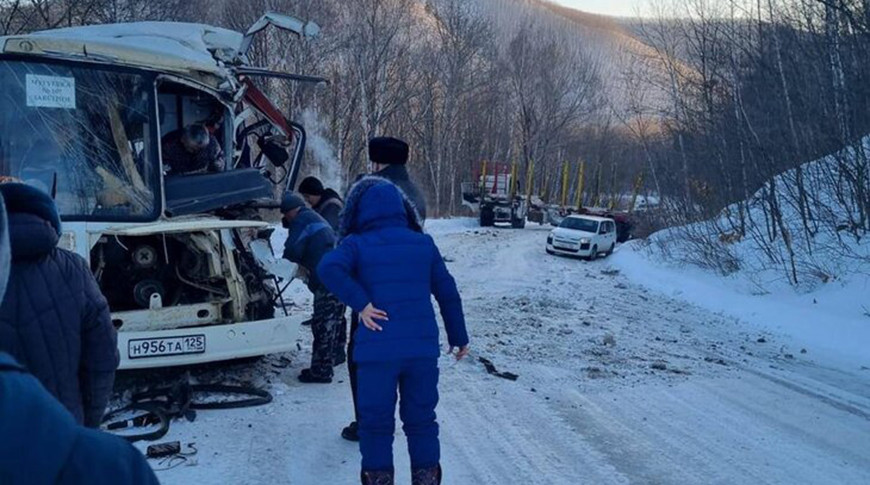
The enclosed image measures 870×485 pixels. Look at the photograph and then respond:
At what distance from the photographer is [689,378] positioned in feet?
26.2

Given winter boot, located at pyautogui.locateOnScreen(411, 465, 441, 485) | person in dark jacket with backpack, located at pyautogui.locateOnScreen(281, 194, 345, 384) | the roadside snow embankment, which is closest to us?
winter boot, located at pyautogui.locateOnScreen(411, 465, 441, 485)

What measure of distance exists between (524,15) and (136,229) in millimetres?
56435

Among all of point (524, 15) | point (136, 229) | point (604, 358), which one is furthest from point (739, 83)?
point (524, 15)

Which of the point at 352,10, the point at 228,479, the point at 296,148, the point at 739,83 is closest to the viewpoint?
the point at 228,479

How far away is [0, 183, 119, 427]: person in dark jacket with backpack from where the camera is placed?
310 cm

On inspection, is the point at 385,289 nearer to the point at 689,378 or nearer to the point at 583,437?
the point at 583,437

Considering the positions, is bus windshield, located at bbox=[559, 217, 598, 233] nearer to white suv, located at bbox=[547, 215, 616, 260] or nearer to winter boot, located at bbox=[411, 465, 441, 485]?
white suv, located at bbox=[547, 215, 616, 260]

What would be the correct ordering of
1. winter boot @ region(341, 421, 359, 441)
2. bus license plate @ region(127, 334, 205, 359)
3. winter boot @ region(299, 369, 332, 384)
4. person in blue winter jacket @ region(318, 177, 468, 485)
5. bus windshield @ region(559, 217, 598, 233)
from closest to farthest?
person in blue winter jacket @ region(318, 177, 468, 485)
winter boot @ region(341, 421, 359, 441)
bus license plate @ region(127, 334, 205, 359)
winter boot @ region(299, 369, 332, 384)
bus windshield @ region(559, 217, 598, 233)

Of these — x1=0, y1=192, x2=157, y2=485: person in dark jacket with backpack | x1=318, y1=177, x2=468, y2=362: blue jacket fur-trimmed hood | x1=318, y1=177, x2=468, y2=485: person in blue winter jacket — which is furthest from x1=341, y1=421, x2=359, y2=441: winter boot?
x1=0, y1=192, x2=157, y2=485: person in dark jacket with backpack

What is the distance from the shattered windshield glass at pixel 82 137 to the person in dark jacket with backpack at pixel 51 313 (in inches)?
122

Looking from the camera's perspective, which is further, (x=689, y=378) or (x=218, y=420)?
(x=689, y=378)

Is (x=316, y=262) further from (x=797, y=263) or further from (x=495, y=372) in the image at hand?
(x=797, y=263)

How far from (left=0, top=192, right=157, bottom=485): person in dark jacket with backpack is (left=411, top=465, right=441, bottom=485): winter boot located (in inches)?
119

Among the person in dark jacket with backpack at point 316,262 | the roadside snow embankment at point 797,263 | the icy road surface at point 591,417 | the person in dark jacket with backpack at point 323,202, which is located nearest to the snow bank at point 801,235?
the roadside snow embankment at point 797,263
